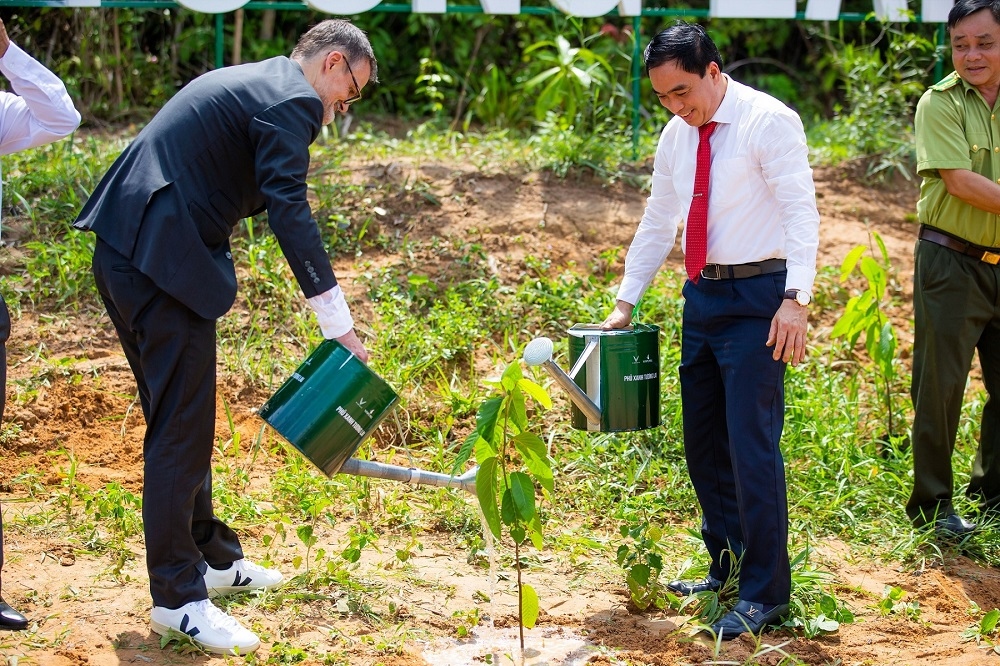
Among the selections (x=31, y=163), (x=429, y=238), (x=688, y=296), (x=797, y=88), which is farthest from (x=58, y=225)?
(x=797, y=88)

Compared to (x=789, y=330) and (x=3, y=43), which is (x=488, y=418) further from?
(x=3, y=43)

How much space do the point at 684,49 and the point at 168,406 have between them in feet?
5.73

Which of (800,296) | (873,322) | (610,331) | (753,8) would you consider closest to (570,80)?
(753,8)

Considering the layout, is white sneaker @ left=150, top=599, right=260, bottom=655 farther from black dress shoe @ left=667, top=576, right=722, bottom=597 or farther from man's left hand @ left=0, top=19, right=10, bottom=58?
man's left hand @ left=0, top=19, right=10, bottom=58

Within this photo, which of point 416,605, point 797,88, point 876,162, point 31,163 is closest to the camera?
point 416,605

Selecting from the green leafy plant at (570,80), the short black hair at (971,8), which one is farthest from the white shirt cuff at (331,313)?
the green leafy plant at (570,80)

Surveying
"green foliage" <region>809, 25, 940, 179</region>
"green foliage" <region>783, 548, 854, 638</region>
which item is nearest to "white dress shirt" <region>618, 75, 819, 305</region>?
"green foliage" <region>783, 548, 854, 638</region>

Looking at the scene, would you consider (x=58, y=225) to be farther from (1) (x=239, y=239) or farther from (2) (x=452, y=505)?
(2) (x=452, y=505)

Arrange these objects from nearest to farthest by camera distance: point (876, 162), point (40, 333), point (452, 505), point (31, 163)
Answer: point (452, 505) < point (40, 333) < point (31, 163) < point (876, 162)

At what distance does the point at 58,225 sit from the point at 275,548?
2.48 meters

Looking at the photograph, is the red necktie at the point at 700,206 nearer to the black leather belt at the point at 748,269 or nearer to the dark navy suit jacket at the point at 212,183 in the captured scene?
the black leather belt at the point at 748,269

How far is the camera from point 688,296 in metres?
3.30

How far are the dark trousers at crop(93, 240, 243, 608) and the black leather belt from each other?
57.9 inches

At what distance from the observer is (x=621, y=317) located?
3461 mm
